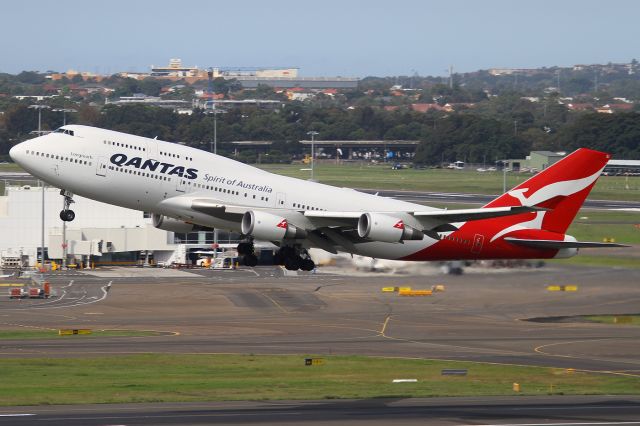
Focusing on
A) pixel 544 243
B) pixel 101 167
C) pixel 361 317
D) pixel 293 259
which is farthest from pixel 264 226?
pixel 361 317

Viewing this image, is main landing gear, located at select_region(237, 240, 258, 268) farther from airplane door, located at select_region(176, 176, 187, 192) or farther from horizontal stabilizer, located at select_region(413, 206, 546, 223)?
horizontal stabilizer, located at select_region(413, 206, 546, 223)

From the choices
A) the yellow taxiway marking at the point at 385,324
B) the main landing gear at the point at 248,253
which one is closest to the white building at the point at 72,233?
the yellow taxiway marking at the point at 385,324

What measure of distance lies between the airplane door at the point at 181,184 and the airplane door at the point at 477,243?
16.2 m

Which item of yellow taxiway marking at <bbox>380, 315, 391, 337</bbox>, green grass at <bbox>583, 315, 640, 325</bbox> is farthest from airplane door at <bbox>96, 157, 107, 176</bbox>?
green grass at <bbox>583, 315, 640, 325</bbox>

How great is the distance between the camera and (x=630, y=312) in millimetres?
84812

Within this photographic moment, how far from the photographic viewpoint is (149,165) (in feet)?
198

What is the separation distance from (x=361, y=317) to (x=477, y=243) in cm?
1984

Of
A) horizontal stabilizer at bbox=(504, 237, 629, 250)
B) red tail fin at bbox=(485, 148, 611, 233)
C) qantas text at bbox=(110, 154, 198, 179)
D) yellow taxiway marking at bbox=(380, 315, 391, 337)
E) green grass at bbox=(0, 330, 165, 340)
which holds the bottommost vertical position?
green grass at bbox=(0, 330, 165, 340)

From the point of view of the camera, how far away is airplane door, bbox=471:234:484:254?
221 ft

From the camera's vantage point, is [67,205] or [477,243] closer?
[67,205]

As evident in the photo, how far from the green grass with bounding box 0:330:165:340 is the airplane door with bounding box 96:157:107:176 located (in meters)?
20.7

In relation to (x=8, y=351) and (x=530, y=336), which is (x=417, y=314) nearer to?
(x=530, y=336)

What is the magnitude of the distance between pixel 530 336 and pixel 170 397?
29.9 metres

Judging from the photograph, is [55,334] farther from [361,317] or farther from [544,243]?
[544,243]
